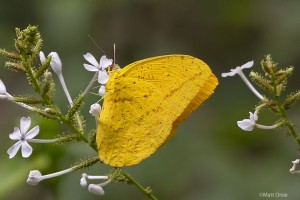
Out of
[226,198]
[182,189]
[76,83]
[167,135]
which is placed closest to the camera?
[167,135]

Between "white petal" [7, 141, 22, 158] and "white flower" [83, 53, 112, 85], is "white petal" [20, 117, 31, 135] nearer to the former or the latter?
"white petal" [7, 141, 22, 158]

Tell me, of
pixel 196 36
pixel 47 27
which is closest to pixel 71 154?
pixel 47 27

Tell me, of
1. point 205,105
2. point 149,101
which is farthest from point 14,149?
point 205,105

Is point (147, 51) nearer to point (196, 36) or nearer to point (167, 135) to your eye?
point (196, 36)

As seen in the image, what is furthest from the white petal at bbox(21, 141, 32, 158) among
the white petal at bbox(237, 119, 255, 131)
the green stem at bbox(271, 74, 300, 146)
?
the green stem at bbox(271, 74, 300, 146)

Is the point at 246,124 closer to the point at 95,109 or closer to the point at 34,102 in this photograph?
the point at 95,109

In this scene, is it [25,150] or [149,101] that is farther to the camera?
[149,101]
